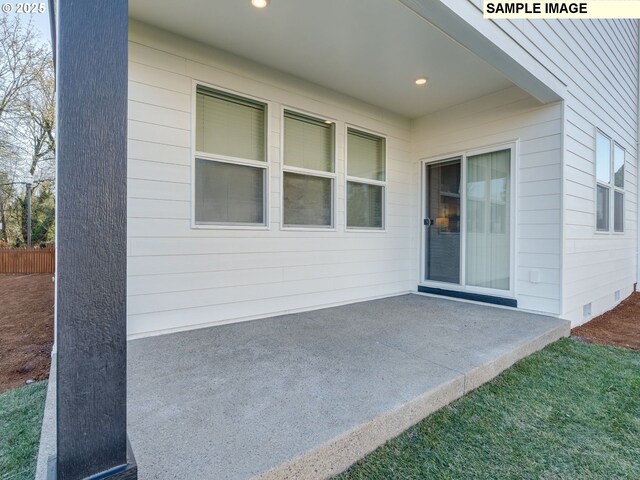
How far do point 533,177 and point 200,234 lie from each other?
361cm

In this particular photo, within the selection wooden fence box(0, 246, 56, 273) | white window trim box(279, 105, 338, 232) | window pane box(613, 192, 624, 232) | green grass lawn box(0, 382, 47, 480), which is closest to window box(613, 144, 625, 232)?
window pane box(613, 192, 624, 232)

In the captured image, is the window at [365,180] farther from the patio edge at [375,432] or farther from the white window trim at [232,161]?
the patio edge at [375,432]

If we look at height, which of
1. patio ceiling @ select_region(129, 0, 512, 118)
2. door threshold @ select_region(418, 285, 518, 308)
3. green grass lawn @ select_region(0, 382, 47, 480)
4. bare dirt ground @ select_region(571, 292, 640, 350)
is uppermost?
patio ceiling @ select_region(129, 0, 512, 118)

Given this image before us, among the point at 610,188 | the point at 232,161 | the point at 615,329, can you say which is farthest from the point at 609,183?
the point at 232,161

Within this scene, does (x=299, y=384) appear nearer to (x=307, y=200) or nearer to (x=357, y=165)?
(x=307, y=200)

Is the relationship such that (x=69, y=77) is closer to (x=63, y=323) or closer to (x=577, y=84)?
(x=63, y=323)

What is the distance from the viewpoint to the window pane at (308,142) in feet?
12.2

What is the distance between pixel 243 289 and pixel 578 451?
8.94 ft

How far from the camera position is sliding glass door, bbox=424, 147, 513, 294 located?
4047mm

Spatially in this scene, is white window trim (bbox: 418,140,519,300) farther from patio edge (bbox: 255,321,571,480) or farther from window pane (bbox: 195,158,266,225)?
window pane (bbox: 195,158,266,225)

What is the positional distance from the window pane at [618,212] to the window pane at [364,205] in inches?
142

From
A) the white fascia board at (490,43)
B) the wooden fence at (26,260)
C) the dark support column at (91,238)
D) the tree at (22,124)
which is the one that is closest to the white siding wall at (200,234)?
the white fascia board at (490,43)

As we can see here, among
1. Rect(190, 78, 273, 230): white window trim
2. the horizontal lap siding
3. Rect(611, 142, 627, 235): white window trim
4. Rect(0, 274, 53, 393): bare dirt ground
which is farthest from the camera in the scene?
Rect(611, 142, 627, 235): white window trim

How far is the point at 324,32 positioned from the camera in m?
2.88
